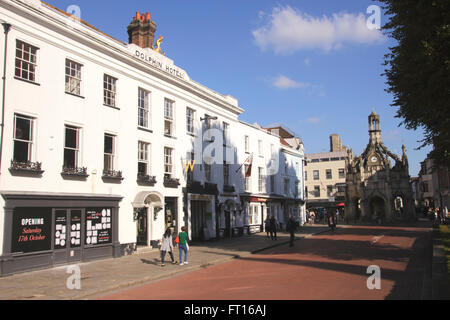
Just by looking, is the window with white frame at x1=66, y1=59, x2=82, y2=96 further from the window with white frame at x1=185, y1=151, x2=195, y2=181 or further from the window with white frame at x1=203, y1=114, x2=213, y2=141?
the window with white frame at x1=203, y1=114, x2=213, y2=141

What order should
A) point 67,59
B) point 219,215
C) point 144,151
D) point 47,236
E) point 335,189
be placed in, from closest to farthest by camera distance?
point 47,236
point 67,59
point 144,151
point 219,215
point 335,189

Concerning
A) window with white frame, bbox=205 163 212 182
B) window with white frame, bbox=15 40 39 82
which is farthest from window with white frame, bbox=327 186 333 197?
window with white frame, bbox=15 40 39 82

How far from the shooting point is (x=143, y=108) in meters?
21.8

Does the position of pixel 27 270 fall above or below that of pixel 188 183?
below

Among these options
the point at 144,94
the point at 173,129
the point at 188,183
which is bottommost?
the point at 188,183

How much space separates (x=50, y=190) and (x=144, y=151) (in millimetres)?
6540

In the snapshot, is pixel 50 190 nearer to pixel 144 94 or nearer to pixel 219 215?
pixel 144 94

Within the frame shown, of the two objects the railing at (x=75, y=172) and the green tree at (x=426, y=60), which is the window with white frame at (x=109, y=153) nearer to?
the railing at (x=75, y=172)

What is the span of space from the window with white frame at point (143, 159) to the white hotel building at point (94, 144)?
2.3 inches

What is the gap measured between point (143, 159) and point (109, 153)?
2570 millimetres

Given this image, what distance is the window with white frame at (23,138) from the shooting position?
49.0 ft

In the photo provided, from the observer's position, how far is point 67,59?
17625mm
